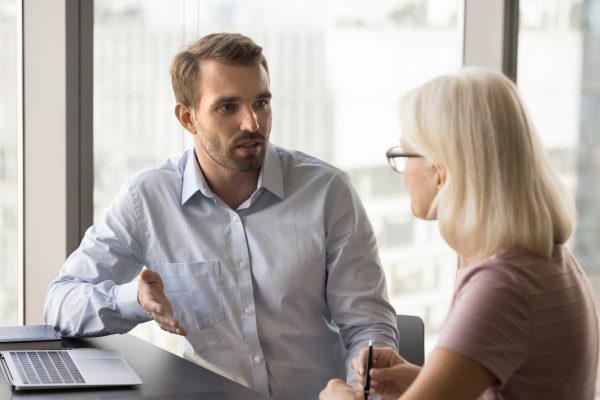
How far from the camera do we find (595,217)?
371 cm

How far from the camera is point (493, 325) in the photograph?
138 cm

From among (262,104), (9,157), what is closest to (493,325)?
(262,104)

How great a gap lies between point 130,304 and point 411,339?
76 centimetres

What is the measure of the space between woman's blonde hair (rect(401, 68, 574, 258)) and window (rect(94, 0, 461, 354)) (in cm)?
187

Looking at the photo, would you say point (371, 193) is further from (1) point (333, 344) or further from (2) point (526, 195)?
(2) point (526, 195)

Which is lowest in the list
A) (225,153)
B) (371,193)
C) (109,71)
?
(371,193)

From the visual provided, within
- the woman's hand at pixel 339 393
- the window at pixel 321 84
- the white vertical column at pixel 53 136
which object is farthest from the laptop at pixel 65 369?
the window at pixel 321 84

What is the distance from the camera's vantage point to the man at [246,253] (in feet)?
7.74

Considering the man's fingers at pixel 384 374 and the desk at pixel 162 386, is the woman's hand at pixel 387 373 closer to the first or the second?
the man's fingers at pixel 384 374

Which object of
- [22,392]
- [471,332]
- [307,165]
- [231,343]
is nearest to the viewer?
[471,332]

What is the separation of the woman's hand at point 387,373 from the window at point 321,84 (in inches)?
63.8

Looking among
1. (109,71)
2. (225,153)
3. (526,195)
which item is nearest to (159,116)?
(109,71)

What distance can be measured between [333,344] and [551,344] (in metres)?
1.06

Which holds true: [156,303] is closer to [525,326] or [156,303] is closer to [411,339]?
[411,339]
